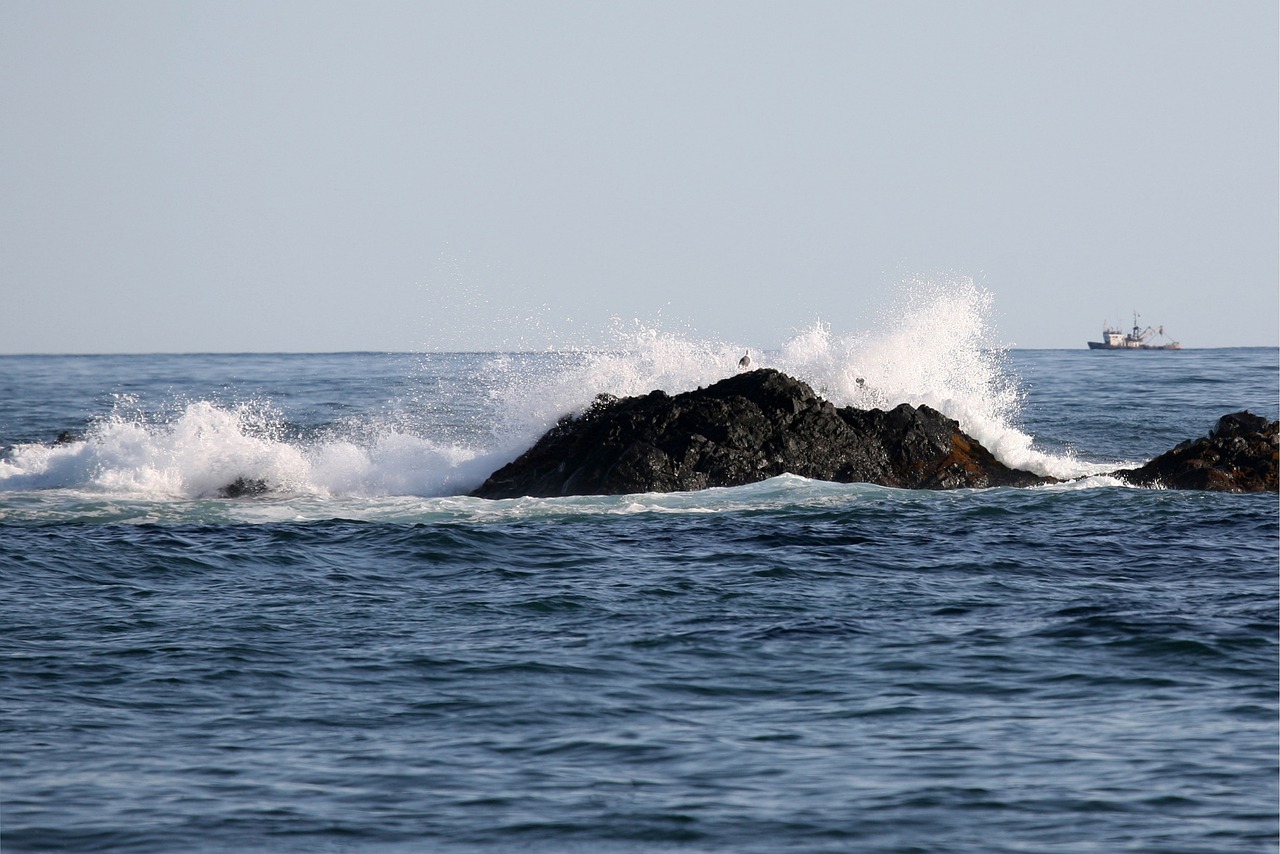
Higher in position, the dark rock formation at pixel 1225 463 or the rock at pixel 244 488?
the dark rock formation at pixel 1225 463

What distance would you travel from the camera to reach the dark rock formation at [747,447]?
18.8m

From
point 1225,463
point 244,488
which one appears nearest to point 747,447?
point 1225,463

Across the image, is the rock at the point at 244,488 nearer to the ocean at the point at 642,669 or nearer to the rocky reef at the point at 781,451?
the ocean at the point at 642,669

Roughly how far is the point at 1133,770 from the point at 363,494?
15.6 m

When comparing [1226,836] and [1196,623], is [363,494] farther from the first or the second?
[1226,836]

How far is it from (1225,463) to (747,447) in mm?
6618

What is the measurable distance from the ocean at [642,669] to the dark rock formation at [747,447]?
0.72 m

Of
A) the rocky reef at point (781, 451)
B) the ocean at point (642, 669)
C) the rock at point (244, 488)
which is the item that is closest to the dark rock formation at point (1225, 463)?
the rocky reef at point (781, 451)

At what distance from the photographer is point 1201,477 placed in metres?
18.8

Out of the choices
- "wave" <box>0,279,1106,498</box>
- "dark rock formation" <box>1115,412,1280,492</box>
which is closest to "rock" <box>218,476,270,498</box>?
"wave" <box>0,279,1106,498</box>

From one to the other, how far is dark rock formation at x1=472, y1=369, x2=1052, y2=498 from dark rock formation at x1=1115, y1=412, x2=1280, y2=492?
1.58 metres

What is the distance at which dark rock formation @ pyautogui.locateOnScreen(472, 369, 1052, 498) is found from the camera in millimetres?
18781

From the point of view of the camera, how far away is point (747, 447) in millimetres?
18984

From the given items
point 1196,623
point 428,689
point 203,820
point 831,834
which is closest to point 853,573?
point 1196,623
